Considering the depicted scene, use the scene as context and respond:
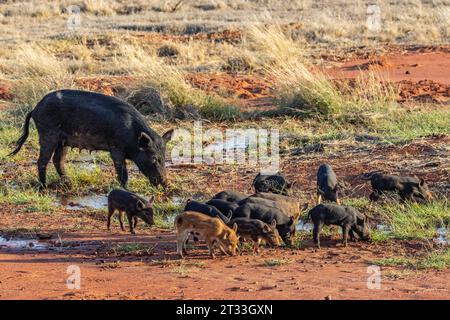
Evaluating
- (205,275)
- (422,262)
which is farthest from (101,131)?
(422,262)

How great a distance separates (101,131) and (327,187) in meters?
3.18

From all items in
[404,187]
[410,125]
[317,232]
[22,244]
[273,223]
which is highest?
[410,125]

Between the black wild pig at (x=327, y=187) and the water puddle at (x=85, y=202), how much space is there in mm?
2643

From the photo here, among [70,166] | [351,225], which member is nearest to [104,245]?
[351,225]

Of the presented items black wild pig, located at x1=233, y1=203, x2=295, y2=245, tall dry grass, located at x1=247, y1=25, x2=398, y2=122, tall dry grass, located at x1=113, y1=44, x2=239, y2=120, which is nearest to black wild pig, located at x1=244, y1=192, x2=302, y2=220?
black wild pig, located at x1=233, y1=203, x2=295, y2=245

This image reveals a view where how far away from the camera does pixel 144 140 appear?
41.7 feet

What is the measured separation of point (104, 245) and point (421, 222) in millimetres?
3365

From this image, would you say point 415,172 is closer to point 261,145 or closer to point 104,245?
point 261,145

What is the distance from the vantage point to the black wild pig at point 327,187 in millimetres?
11391

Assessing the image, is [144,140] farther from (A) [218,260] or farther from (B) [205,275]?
(B) [205,275]

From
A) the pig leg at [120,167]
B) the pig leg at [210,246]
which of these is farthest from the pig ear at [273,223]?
the pig leg at [120,167]

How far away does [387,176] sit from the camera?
452 inches

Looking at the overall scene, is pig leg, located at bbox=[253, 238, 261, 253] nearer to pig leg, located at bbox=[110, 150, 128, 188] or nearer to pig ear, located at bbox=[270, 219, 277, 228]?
pig ear, located at bbox=[270, 219, 277, 228]

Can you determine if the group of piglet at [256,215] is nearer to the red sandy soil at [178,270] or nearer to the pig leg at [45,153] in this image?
the red sandy soil at [178,270]
